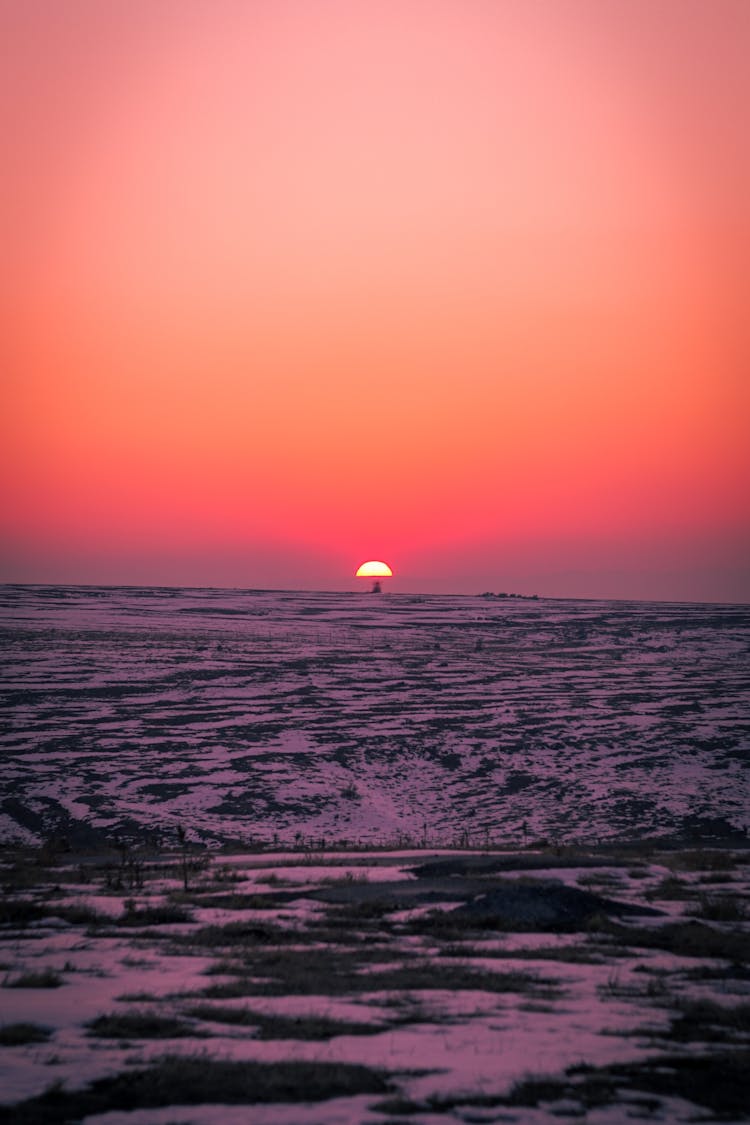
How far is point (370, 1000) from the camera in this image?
911 centimetres

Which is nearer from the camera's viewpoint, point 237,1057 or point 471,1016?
point 237,1057

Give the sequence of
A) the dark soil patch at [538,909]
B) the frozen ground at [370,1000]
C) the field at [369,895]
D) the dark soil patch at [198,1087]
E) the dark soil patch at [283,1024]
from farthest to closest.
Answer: the dark soil patch at [538,909] → the dark soil patch at [283,1024] → the field at [369,895] → the frozen ground at [370,1000] → the dark soil patch at [198,1087]

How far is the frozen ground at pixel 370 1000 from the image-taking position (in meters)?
6.74

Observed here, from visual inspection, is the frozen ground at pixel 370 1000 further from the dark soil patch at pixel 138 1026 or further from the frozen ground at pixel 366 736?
the frozen ground at pixel 366 736

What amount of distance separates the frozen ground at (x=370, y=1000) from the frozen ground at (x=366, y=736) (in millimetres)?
8369

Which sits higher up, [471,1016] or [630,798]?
[471,1016]

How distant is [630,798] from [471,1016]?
20.6 metres

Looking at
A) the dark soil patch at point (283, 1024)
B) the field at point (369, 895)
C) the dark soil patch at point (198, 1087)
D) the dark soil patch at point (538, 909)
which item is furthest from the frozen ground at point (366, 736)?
the dark soil patch at point (198, 1087)

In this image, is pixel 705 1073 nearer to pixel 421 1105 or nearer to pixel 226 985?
pixel 421 1105

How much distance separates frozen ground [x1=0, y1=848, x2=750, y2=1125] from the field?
39mm

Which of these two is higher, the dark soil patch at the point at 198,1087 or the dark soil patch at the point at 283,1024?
the dark soil patch at the point at 198,1087

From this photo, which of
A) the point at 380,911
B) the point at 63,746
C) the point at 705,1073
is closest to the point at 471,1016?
the point at 705,1073

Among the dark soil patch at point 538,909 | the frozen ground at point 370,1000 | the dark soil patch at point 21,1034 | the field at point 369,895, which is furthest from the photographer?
the dark soil patch at point 538,909

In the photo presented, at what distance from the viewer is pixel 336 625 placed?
6938 centimetres
